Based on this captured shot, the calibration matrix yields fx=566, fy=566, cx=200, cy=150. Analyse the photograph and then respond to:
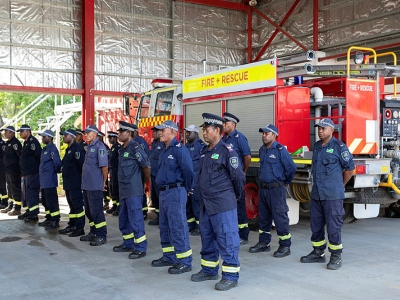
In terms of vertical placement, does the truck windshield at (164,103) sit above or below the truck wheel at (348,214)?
above

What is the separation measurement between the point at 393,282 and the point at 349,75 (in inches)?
136

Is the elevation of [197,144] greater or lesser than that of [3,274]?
greater

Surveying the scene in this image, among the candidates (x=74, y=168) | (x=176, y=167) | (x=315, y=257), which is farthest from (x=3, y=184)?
(x=315, y=257)

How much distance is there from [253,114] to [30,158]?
4.48 m

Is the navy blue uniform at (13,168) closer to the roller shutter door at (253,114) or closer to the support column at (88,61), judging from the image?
the support column at (88,61)

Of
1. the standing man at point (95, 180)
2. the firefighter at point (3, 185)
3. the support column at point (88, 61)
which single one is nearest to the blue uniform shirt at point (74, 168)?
the standing man at point (95, 180)

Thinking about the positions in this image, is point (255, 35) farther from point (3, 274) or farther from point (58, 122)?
point (3, 274)

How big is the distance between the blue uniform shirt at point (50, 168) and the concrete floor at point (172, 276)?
1226 mm

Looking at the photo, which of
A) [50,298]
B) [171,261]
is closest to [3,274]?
[50,298]

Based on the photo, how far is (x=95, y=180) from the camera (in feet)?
27.1

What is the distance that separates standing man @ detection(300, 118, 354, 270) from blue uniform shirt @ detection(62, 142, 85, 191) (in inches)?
155

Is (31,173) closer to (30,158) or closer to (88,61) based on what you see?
(30,158)

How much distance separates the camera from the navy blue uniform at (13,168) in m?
11.9

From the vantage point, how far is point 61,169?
389 inches
